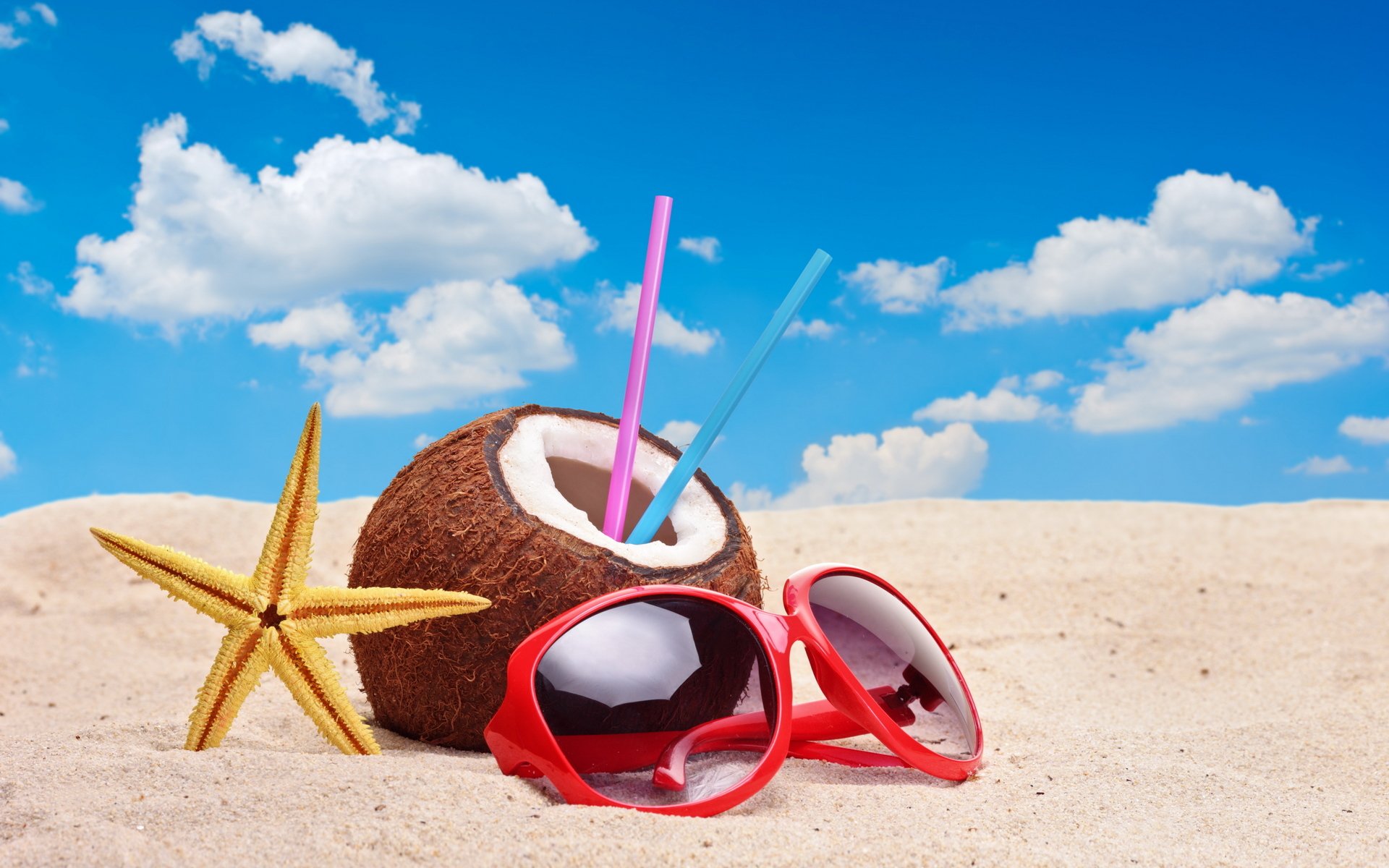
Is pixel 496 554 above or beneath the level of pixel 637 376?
beneath

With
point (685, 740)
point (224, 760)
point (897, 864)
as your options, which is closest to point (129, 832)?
point (224, 760)

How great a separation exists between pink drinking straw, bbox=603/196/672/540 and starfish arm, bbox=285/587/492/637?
628mm

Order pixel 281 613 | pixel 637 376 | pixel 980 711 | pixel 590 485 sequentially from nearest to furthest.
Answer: pixel 281 613 → pixel 637 376 → pixel 590 485 → pixel 980 711

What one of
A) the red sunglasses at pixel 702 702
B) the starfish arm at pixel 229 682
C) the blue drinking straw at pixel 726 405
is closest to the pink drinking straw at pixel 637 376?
the blue drinking straw at pixel 726 405

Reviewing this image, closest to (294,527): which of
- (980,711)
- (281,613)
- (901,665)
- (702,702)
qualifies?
(281,613)

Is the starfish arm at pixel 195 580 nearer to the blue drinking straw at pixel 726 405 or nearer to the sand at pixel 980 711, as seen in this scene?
the sand at pixel 980 711

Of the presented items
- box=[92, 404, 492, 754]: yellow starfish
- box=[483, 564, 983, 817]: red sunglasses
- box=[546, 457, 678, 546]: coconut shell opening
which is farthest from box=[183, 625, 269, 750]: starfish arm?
box=[546, 457, 678, 546]: coconut shell opening

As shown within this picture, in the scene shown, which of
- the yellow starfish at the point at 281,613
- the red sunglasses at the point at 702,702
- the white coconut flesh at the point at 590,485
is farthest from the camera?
the white coconut flesh at the point at 590,485

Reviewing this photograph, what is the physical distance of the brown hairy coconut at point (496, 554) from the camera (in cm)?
279

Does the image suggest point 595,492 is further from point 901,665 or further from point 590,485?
point 901,665

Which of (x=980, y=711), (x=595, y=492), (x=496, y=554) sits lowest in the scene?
(x=980, y=711)

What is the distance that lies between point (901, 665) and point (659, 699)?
98cm

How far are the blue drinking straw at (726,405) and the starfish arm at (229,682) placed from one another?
3.68ft

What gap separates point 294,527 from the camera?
9.05ft
